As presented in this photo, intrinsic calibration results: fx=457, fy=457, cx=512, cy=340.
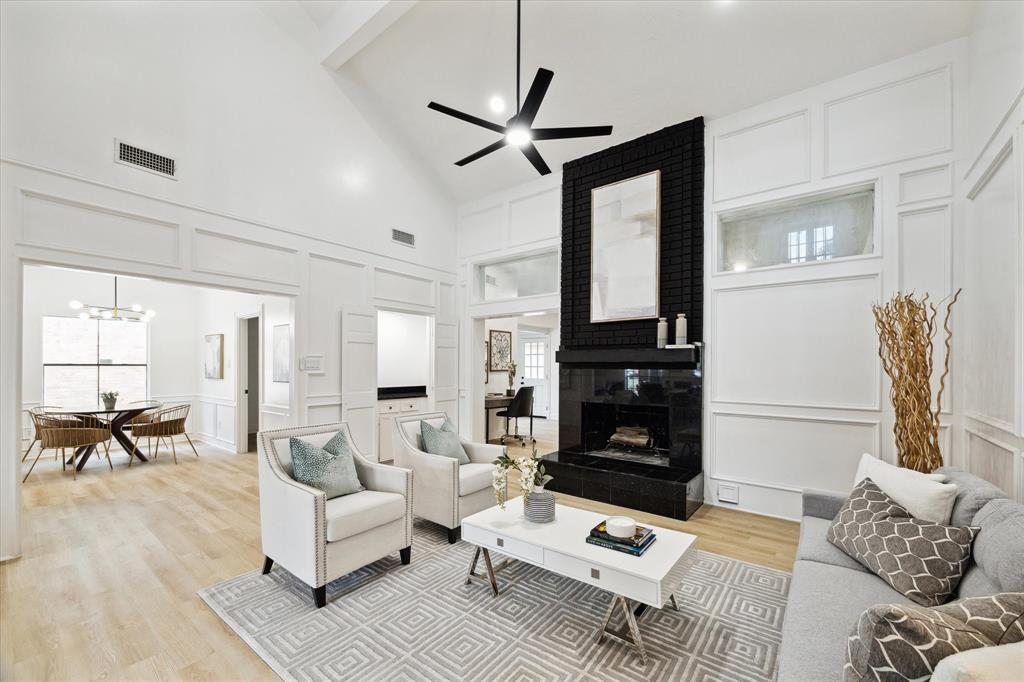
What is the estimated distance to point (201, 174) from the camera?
163 inches

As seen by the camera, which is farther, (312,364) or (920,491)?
(312,364)

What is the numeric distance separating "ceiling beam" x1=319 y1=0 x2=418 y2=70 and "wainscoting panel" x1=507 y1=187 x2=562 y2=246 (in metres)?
2.41

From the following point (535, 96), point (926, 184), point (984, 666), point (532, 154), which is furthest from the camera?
point (926, 184)

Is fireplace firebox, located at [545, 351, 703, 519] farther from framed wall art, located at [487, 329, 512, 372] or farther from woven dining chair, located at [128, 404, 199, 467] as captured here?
woven dining chair, located at [128, 404, 199, 467]

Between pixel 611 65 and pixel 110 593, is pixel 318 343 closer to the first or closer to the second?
pixel 110 593

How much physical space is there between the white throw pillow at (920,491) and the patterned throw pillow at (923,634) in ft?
3.53

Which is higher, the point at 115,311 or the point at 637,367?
the point at 115,311

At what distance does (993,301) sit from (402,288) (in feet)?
17.7

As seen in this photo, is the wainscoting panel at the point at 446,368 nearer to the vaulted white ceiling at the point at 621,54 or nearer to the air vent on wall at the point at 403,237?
the air vent on wall at the point at 403,237

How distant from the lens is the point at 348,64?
16.6 ft

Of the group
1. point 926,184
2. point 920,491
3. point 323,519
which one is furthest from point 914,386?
point 323,519

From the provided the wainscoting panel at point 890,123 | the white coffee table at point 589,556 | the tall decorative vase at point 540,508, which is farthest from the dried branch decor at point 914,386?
the tall decorative vase at point 540,508

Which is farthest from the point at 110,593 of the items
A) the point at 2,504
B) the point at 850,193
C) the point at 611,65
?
the point at 850,193

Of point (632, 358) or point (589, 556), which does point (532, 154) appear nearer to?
point (632, 358)
